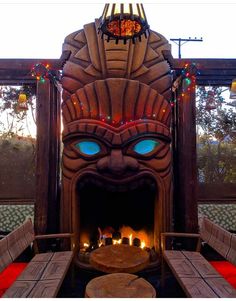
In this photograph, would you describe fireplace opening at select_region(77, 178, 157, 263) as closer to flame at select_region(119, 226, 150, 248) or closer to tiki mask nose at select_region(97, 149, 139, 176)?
flame at select_region(119, 226, 150, 248)

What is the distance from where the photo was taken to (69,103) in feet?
16.1

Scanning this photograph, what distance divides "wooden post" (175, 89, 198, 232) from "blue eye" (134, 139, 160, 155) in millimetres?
556

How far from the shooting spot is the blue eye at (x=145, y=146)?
15.6 ft

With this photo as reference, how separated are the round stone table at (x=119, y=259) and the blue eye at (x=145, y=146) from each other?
147 cm

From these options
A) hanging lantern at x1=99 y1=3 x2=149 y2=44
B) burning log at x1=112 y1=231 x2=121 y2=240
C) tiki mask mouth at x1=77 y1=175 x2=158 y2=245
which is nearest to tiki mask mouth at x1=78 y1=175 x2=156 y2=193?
tiki mask mouth at x1=77 y1=175 x2=158 y2=245

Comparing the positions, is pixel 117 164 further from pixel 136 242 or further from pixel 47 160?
pixel 136 242

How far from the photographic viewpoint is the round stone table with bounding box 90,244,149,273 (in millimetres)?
3561

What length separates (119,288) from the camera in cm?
288

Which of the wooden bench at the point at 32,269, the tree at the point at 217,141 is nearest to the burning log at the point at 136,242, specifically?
the wooden bench at the point at 32,269

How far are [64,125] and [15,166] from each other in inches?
109

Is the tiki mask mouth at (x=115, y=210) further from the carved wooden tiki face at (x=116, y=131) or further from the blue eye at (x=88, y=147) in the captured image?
the blue eye at (x=88, y=147)

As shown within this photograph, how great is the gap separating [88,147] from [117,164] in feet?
1.93

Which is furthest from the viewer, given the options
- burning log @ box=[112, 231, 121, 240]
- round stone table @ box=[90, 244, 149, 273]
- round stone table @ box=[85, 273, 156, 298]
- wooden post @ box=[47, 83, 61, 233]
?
burning log @ box=[112, 231, 121, 240]

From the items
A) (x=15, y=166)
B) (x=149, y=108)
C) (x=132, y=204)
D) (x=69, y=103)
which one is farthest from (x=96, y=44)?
(x=15, y=166)
